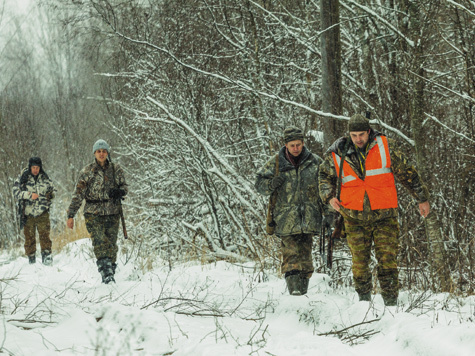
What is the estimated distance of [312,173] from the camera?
5105 millimetres

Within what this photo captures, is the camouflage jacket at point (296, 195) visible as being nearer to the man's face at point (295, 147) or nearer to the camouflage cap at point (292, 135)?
the man's face at point (295, 147)

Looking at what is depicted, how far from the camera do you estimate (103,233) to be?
21.1ft

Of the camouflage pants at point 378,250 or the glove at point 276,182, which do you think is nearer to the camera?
the camouflage pants at point 378,250

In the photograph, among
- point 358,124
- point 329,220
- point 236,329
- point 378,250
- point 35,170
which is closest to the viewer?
point 236,329

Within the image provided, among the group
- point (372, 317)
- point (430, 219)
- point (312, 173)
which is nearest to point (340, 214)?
point (312, 173)


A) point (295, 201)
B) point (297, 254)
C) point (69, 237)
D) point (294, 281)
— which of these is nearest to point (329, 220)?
point (295, 201)

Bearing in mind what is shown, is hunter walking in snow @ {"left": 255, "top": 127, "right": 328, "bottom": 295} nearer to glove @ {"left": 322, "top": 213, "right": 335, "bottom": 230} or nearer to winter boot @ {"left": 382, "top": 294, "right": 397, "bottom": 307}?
glove @ {"left": 322, "top": 213, "right": 335, "bottom": 230}

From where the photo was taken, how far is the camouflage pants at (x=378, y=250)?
452 centimetres

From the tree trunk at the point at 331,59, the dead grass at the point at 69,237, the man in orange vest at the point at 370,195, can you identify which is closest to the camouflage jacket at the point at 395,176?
the man in orange vest at the point at 370,195

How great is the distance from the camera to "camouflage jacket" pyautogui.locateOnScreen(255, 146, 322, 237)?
501 centimetres

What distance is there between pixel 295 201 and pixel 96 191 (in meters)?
2.74

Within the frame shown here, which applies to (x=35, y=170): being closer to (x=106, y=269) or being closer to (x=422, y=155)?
(x=106, y=269)

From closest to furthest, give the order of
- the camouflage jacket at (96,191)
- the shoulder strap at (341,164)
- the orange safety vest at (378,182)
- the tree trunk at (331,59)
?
the orange safety vest at (378,182) < the shoulder strap at (341,164) < the camouflage jacket at (96,191) < the tree trunk at (331,59)

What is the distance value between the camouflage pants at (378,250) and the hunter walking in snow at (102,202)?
3.20 metres
